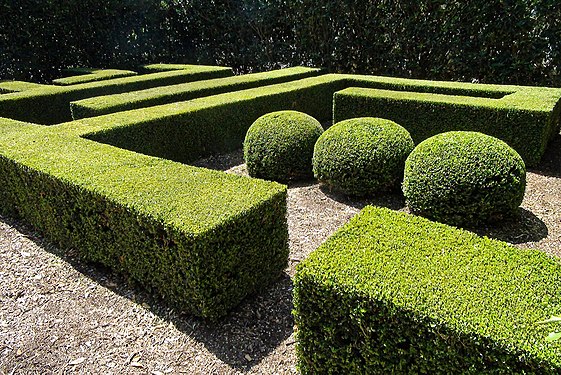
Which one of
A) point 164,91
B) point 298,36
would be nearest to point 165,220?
point 164,91

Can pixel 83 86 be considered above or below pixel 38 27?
below

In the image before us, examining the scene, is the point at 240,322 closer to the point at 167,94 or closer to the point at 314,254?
the point at 314,254

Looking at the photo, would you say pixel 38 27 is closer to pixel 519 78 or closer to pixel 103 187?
pixel 103 187

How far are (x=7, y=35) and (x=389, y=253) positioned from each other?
1730 centimetres

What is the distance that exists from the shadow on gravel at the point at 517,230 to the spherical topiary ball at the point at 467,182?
172 millimetres

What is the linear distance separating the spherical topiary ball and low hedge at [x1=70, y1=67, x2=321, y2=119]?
5.86 m

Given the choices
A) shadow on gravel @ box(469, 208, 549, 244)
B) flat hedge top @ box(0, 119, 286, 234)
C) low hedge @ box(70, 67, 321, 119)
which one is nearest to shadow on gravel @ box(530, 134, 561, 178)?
shadow on gravel @ box(469, 208, 549, 244)

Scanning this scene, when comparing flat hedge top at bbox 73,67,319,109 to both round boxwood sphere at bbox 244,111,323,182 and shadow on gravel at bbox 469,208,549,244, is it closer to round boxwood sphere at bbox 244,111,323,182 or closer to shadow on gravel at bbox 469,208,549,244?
round boxwood sphere at bbox 244,111,323,182

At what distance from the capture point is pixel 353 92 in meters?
8.83

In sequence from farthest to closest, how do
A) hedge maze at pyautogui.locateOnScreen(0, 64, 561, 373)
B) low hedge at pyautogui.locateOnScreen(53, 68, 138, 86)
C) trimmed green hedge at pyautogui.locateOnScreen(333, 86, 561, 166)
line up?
1. low hedge at pyautogui.locateOnScreen(53, 68, 138, 86)
2. trimmed green hedge at pyautogui.locateOnScreen(333, 86, 561, 166)
3. hedge maze at pyautogui.locateOnScreen(0, 64, 561, 373)

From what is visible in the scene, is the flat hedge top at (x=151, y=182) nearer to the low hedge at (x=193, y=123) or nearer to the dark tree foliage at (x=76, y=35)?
the low hedge at (x=193, y=123)

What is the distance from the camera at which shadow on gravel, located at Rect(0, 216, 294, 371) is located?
11.8 ft

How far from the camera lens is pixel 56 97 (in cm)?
1019

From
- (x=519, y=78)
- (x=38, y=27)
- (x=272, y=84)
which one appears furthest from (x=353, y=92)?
(x=38, y=27)
